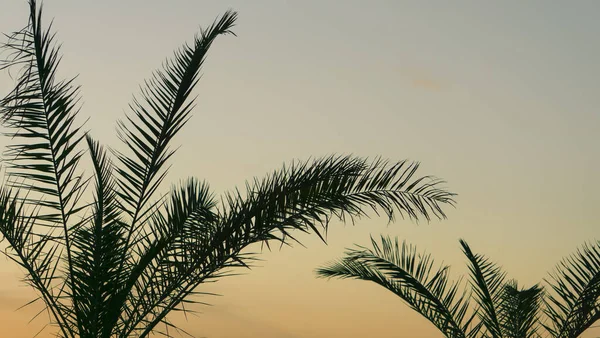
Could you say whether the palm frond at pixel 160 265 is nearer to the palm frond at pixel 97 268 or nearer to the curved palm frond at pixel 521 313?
the palm frond at pixel 97 268

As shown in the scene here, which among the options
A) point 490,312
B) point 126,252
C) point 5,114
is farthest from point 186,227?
point 490,312

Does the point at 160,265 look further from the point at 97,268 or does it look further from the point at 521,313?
the point at 521,313

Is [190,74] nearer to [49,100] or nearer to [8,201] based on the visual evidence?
[49,100]

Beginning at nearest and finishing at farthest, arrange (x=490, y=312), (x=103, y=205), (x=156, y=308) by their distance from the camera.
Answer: (x=156, y=308), (x=103, y=205), (x=490, y=312)

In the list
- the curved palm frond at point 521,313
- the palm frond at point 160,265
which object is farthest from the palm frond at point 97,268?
the curved palm frond at point 521,313

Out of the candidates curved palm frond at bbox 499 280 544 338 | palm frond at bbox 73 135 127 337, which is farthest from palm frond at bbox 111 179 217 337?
curved palm frond at bbox 499 280 544 338

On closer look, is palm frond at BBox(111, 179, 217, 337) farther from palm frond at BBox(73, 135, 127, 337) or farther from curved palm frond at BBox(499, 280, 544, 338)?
curved palm frond at BBox(499, 280, 544, 338)

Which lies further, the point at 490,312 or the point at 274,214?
the point at 490,312

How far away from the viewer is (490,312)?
1162cm

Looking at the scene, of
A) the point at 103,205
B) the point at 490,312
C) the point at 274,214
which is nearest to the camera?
the point at 274,214

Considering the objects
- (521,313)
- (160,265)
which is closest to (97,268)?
(160,265)

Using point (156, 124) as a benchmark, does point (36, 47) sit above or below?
above

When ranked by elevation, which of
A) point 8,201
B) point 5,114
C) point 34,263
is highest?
point 5,114

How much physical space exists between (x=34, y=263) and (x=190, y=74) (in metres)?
2.60
